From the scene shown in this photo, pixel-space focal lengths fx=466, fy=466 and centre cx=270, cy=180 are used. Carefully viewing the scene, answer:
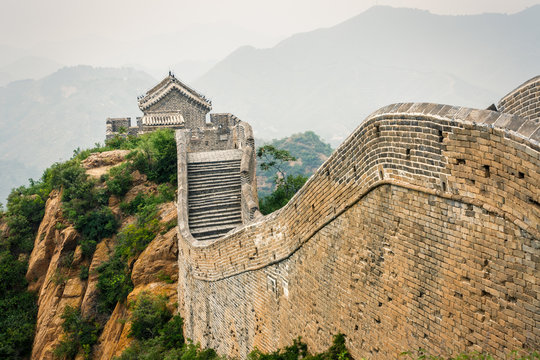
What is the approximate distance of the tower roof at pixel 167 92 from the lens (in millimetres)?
28859

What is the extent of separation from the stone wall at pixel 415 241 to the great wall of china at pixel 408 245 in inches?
0.5

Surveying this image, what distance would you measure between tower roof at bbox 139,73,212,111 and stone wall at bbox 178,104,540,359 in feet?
70.3

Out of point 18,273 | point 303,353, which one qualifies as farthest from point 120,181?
point 303,353

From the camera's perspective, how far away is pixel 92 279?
17.0 meters

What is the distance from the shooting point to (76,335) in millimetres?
16250

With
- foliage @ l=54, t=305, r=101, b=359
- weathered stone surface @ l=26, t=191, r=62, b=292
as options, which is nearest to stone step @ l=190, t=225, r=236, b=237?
foliage @ l=54, t=305, r=101, b=359

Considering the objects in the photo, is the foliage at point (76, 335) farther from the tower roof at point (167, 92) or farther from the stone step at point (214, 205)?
the tower roof at point (167, 92)

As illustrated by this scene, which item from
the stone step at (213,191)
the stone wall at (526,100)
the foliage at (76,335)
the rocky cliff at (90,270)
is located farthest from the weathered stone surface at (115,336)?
the stone wall at (526,100)

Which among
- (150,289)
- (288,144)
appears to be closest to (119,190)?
(150,289)

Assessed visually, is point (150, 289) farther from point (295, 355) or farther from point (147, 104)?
point (147, 104)

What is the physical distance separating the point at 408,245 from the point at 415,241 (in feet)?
0.47

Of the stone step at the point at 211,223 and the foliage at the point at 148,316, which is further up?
the stone step at the point at 211,223

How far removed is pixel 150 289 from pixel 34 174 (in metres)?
169

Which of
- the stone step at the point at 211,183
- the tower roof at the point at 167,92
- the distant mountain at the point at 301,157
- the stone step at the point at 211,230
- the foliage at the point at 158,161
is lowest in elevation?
the stone step at the point at 211,230
